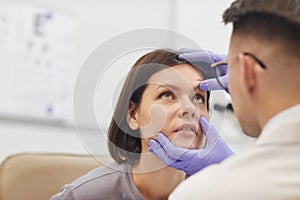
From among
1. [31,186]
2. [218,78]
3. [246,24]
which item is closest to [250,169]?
[246,24]

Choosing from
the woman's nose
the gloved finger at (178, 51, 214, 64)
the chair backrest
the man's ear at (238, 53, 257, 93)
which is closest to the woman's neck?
the woman's nose

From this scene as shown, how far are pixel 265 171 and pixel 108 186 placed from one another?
→ 2.04ft

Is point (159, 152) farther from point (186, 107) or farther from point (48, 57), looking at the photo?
point (48, 57)

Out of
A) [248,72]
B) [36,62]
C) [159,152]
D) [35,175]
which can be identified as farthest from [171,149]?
[36,62]

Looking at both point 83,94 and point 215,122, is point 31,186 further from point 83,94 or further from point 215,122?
point 215,122

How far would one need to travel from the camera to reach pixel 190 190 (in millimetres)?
782

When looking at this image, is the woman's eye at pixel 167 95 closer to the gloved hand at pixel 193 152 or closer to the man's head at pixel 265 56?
the gloved hand at pixel 193 152

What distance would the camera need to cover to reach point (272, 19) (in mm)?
812


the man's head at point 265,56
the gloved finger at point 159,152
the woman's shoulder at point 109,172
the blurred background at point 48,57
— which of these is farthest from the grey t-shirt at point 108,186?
the blurred background at point 48,57

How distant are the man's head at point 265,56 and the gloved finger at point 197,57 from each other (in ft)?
1.12

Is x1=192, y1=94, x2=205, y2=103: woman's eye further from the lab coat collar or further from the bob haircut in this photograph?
the lab coat collar

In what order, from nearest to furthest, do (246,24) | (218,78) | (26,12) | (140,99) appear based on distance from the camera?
(246,24) → (218,78) → (140,99) → (26,12)

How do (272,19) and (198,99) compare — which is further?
(198,99)

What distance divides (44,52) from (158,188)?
4.95 feet
